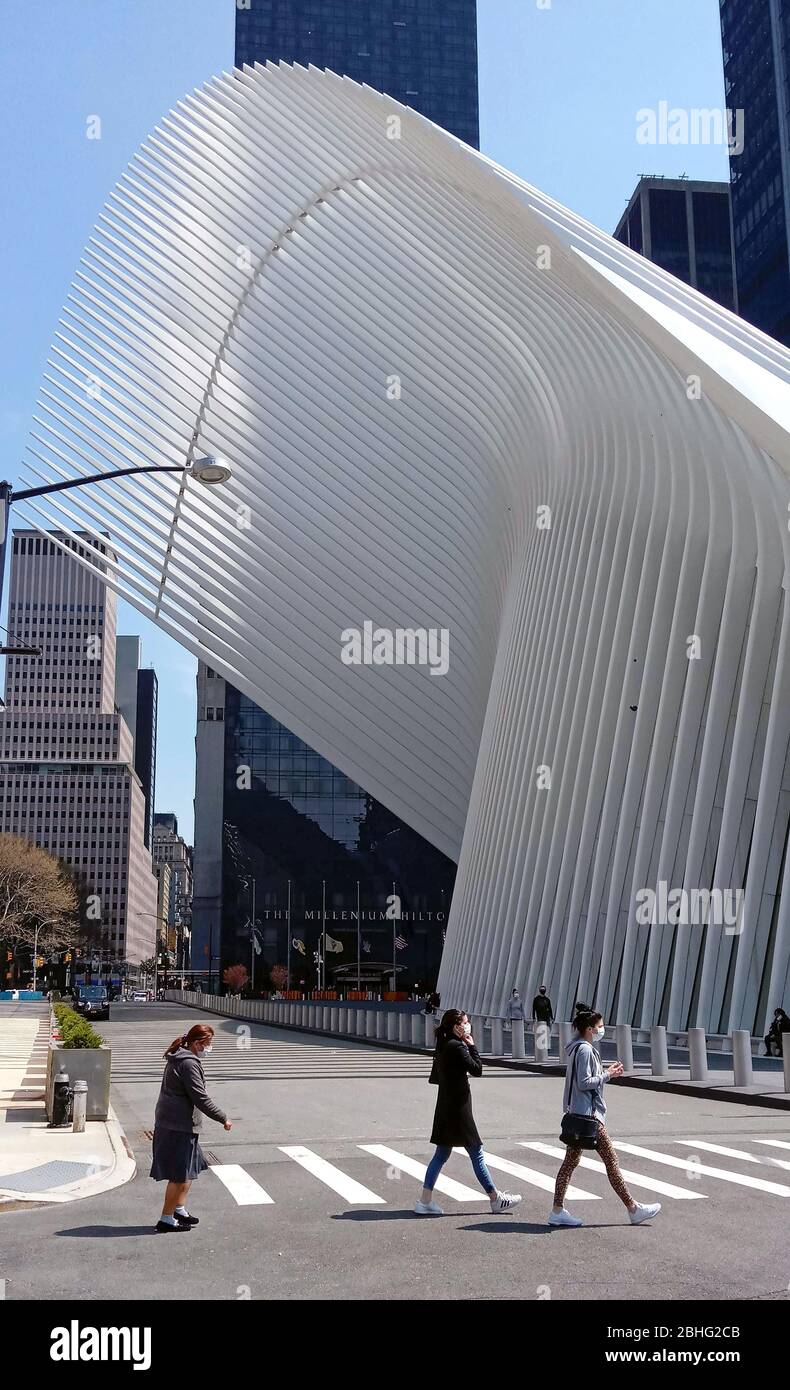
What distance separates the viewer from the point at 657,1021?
88.4ft

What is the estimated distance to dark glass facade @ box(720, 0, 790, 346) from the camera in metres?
91.7

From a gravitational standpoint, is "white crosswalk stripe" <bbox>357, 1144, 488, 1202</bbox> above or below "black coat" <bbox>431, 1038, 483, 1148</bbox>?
below

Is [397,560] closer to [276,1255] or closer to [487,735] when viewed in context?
[487,735]

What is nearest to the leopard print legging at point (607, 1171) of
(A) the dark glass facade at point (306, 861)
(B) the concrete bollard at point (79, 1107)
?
(B) the concrete bollard at point (79, 1107)

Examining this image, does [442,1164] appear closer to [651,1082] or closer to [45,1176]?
[45,1176]

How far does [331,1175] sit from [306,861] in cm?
9136

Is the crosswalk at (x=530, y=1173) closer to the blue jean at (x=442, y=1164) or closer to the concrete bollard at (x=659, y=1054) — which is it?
the blue jean at (x=442, y=1164)

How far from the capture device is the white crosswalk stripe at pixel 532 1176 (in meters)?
9.56

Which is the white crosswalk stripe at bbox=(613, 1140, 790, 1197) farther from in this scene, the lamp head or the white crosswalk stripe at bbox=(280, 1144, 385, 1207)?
the lamp head

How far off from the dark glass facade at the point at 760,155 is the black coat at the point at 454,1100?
9175 cm

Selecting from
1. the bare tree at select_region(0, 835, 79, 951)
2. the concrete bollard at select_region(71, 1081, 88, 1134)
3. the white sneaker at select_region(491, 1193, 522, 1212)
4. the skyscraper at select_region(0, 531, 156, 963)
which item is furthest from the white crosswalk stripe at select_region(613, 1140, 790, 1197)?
the skyscraper at select_region(0, 531, 156, 963)

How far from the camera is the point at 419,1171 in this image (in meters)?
10.8

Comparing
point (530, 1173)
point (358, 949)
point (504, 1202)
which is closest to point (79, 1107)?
point (530, 1173)

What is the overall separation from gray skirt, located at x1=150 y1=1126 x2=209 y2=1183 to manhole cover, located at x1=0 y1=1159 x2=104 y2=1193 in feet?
6.80
